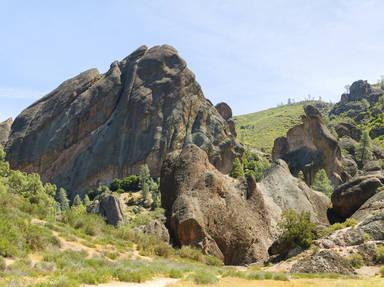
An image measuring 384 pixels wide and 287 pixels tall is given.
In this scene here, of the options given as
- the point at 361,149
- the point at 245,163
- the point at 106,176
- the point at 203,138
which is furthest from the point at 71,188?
the point at 361,149

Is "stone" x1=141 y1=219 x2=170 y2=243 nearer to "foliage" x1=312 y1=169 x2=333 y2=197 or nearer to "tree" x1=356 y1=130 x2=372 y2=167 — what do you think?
"foliage" x1=312 y1=169 x2=333 y2=197

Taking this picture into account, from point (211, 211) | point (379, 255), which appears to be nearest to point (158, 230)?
point (211, 211)

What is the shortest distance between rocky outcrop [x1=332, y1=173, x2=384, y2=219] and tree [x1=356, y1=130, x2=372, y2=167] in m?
72.4

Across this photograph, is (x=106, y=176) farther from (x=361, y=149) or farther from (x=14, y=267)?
(x=14, y=267)

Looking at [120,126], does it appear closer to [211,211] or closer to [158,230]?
[211,211]

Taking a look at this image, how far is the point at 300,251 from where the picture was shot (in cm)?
3262

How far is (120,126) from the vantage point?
377ft

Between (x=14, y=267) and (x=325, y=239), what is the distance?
863 inches

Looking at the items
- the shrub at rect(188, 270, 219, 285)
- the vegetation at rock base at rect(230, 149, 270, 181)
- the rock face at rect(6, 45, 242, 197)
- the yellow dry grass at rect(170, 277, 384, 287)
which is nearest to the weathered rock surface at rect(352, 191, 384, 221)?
the yellow dry grass at rect(170, 277, 384, 287)

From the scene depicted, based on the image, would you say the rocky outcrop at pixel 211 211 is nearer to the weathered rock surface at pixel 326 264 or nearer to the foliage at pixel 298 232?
the foliage at pixel 298 232

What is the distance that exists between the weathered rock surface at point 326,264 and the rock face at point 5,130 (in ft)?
363

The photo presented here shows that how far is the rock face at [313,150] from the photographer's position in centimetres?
10119

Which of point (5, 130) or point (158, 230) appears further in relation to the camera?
point (5, 130)

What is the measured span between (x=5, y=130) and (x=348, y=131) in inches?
3956
